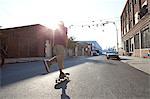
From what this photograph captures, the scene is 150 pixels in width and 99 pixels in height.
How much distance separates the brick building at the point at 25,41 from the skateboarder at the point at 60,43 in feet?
72.5

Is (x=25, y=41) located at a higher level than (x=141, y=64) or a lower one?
higher

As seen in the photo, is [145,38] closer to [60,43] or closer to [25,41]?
[25,41]

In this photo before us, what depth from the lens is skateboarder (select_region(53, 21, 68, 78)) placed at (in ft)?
29.0

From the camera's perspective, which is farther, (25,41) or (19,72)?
(25,41)

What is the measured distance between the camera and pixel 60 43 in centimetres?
898

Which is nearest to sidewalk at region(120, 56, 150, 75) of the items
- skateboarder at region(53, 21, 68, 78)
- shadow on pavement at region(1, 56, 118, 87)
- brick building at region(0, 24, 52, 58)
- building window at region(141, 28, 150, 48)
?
shadow on pavement at region(1, 56, 118, 87)

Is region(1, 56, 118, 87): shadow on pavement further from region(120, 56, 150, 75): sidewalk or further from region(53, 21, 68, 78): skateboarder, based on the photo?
region(120, 56, 150, 75): sidewalk

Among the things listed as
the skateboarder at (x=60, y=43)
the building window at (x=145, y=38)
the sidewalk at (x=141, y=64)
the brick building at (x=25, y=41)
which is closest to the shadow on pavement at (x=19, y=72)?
the skateboarder at (x=60, y=43)

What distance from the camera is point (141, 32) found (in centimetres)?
3616

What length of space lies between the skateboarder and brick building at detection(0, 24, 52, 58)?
2211cm

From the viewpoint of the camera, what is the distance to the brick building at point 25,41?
1281 inches

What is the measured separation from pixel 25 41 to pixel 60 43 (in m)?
26.3

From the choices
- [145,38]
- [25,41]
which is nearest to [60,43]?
[25,41]

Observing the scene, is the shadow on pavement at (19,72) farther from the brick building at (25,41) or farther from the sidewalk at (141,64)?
the brick building at (25,41)
